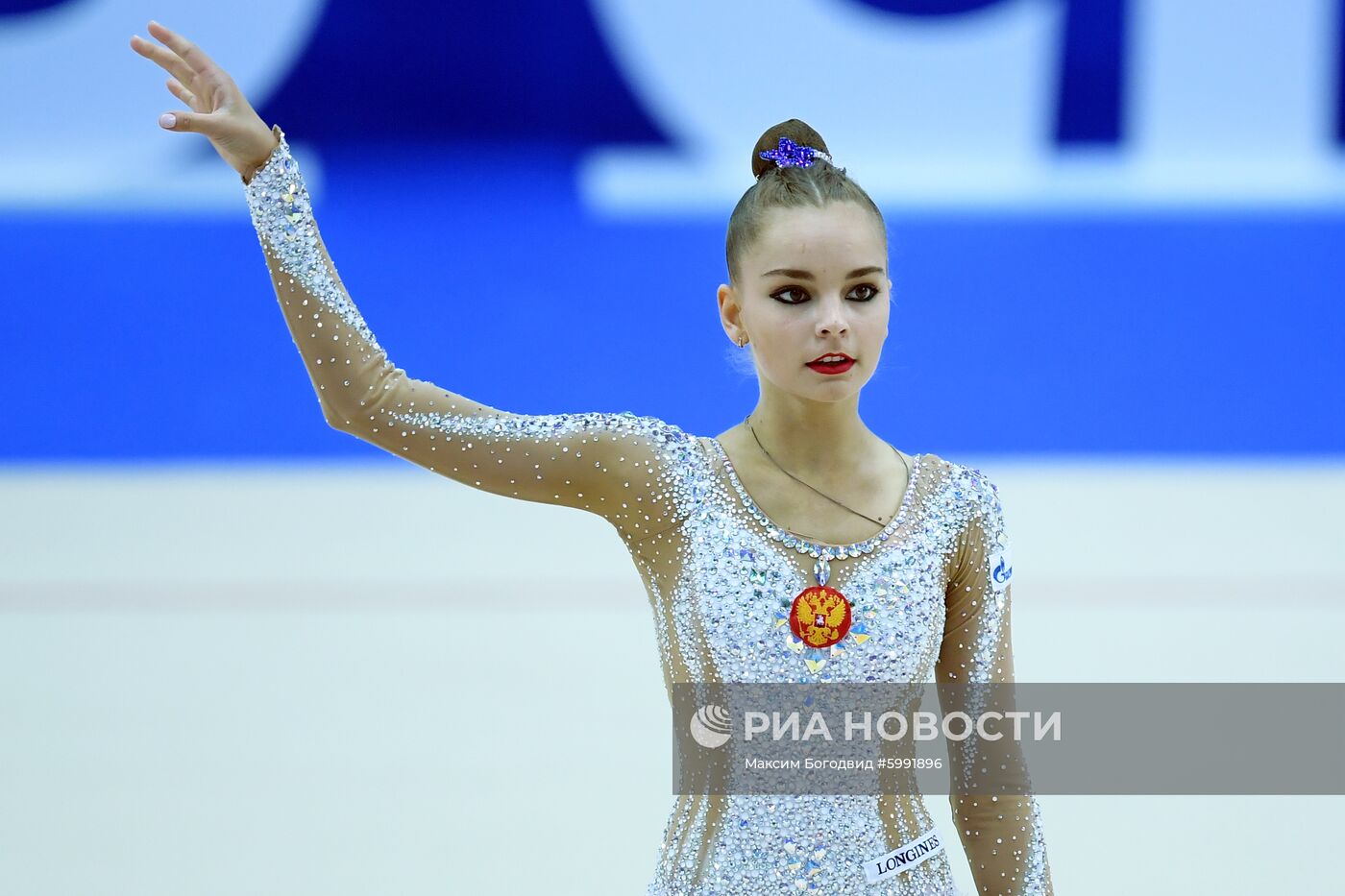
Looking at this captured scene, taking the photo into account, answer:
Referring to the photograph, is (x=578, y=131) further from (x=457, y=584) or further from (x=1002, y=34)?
(x=457, y=584)

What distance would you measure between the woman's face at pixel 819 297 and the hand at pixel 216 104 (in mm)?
538

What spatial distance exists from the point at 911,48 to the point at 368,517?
332 centimetres

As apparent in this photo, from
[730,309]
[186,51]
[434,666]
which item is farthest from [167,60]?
[434,666]

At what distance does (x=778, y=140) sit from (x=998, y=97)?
18.9ft

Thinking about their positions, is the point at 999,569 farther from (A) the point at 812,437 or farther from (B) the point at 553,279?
(B) the point at 553,279

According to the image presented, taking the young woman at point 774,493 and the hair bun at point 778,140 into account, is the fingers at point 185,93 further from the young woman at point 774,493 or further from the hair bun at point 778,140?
the hair bun at point 778,140

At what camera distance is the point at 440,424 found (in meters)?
1.68

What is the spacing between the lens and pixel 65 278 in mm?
7430

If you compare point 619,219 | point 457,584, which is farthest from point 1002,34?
point 457,584

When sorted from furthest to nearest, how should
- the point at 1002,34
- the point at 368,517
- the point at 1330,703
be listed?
the point at 1002,34 → the point at 368,517 → the point at 1330,703

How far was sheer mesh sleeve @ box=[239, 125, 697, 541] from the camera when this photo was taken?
1.63m

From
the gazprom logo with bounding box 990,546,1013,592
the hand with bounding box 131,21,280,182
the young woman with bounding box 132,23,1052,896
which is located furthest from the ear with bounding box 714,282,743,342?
the hand with bounding box 131,21,280,182

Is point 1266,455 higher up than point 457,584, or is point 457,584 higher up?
point 1266,455

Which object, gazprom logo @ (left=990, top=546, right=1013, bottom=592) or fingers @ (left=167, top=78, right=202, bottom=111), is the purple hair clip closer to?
gazprom logo @ (left=990, top=546, right=1013, bottom=592)
